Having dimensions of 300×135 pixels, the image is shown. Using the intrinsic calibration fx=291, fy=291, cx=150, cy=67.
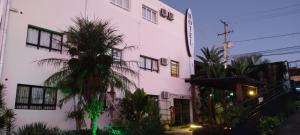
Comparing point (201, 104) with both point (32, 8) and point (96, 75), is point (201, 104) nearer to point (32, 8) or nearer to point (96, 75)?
point (96, 75)

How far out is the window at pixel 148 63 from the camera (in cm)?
1997

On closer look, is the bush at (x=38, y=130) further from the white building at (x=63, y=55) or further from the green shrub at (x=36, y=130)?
the white building at (x=63, y=55)

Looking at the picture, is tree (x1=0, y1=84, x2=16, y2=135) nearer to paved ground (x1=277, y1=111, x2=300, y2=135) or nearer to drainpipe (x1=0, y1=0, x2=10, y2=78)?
drainpipe (x1=0, y1=0, x2=10, y2=78)

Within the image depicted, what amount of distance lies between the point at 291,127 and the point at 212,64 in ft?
32.4

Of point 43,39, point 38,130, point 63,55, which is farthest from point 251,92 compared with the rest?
point 38,130

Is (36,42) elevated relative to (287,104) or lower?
elevated

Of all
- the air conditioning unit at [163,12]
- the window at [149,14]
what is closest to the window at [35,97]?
the window at [149,14]

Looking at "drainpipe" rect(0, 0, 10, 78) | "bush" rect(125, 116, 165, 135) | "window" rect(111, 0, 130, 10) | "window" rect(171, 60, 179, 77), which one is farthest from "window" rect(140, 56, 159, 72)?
"drainpipe" rect(0, 0, 10, 78)

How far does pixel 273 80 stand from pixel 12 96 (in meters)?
20.6

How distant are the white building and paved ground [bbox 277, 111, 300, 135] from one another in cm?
806

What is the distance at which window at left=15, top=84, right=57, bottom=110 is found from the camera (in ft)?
42.5

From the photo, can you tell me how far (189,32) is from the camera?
25109 millimetres

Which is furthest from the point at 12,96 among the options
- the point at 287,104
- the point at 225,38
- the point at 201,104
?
the point at 225,38

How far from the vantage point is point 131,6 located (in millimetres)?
19781
